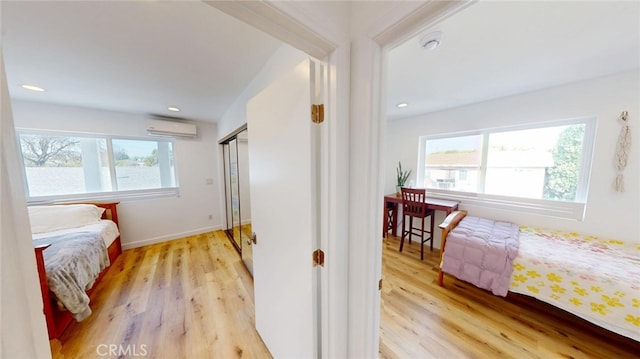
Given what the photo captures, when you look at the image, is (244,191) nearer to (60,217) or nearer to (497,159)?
(60,217)

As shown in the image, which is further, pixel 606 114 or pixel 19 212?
pixel 606 114

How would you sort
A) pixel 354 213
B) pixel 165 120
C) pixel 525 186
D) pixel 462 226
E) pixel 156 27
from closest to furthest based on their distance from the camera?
pixel 354 213
pixel 156 27
pixel 462 226
pixel 525 186
pixel 165 120

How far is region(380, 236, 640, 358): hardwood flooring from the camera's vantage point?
1455 millimetres

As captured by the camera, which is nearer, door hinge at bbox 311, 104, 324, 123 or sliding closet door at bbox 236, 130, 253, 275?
door hinge at bbox 311, 104, 324, 123

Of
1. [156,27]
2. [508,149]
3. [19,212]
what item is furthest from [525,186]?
[156,27]

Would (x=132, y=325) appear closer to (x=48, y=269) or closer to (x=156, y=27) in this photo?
(x=48, y=269)

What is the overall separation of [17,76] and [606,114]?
561cm

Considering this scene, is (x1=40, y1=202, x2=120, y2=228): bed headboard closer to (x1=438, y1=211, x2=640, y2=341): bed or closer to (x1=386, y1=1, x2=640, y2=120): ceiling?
(x1=386, y1=1, x2=640, y2=120): ceiling

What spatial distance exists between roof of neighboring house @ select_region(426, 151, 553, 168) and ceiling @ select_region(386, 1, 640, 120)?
787 mm

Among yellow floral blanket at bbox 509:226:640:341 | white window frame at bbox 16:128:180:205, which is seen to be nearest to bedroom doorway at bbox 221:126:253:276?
white window frame at bbox 16:128:180:205

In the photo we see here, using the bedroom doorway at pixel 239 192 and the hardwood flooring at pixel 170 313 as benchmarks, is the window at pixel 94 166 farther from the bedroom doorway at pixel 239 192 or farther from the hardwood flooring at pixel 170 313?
the hardwood flooring at pixel 170 313

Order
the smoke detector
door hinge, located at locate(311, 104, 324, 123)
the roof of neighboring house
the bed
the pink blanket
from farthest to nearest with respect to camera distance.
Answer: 1. the roof of neighboring house
2. the pink blanket
3. the bed
4. the smoke detector
5. door hinge, located at locate(311, 104, 324, 123)

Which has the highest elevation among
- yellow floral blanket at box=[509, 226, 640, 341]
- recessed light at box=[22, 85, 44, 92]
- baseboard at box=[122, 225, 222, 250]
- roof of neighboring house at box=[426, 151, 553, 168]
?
recessed light at box=[22, 85, 44, 92]

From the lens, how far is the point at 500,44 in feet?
4.62
